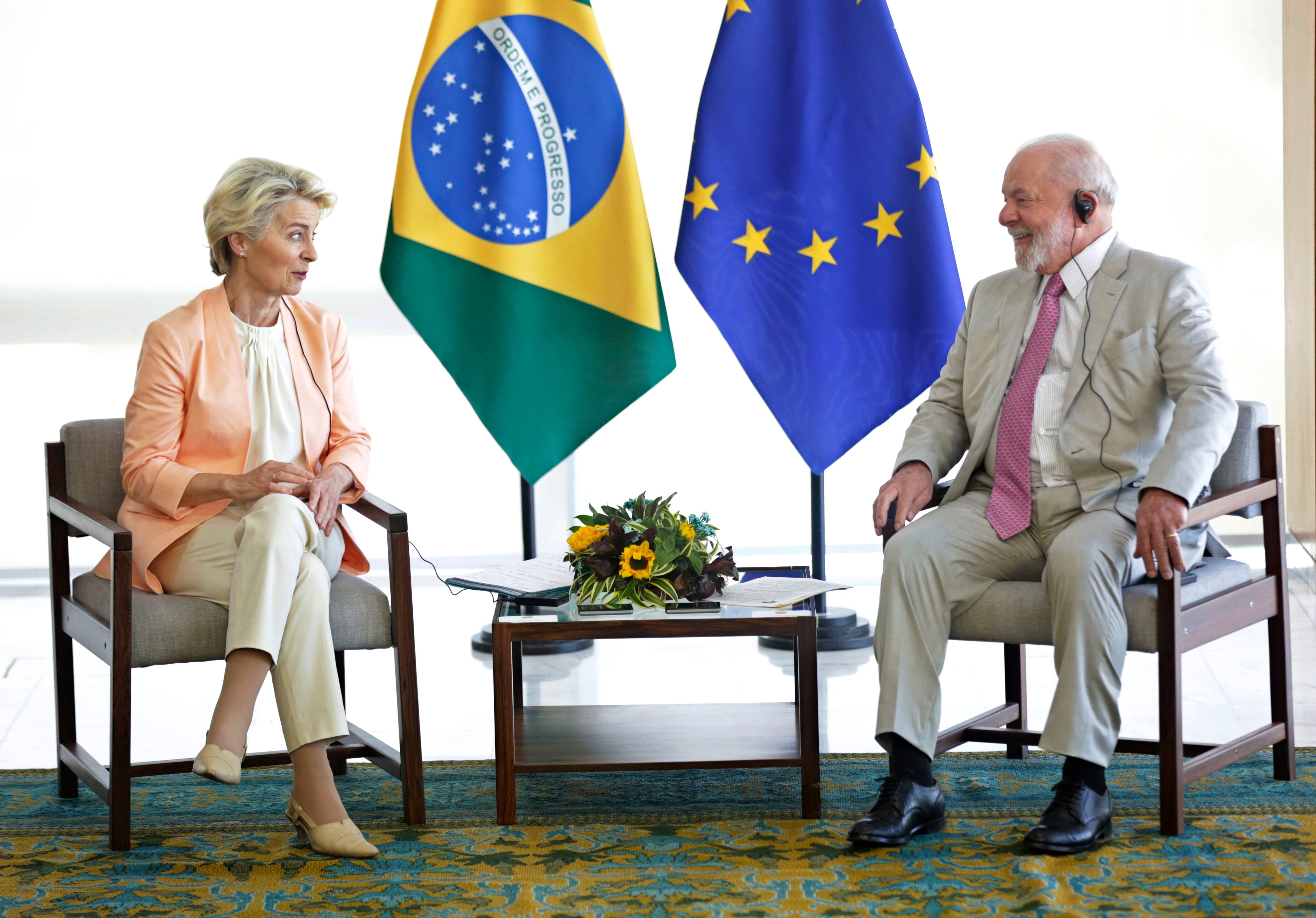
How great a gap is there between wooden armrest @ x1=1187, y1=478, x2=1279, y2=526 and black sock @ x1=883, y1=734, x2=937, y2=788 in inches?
22.9

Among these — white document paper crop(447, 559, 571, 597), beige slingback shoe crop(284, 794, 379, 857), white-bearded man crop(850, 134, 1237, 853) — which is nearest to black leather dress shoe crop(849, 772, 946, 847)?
white-bearded man crop(850, 134, 1237, 853)

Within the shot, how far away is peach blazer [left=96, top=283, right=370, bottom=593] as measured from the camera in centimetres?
243

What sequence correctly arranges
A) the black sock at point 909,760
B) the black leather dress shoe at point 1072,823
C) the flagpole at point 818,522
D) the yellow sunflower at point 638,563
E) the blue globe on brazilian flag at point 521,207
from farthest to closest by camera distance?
the flagpole at point 818,522, the blue globe on brazilian flag at point 521,207, the yellow sunflower at point 638,563, the black sock at point 909,760, the black leather dress shoe at point 1072,823

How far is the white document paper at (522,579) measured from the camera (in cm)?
248

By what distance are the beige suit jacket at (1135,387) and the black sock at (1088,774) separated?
0.43 m

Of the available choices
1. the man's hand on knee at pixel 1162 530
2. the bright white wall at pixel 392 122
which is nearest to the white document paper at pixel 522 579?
the man's hand on knee at pixel 1162 530

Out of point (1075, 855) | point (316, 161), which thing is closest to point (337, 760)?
point (1075, 855)

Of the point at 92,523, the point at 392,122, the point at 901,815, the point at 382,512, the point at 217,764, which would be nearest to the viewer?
the point at 217,764

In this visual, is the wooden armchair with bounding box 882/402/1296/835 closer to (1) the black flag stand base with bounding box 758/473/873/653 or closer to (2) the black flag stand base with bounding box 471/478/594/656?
(1) the black flag stand base with bounding box 758/473/873/653

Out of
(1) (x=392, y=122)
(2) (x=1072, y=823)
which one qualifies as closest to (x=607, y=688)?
(2) (x=1072, y=823)

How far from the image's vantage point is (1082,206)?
8.19 ft

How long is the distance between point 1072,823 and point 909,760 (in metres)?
0.27

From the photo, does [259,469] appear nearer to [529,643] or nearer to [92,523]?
[92,523]

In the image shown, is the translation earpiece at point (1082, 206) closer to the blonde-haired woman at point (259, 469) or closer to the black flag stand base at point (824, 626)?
the black flag stand base at point (824, 626)
